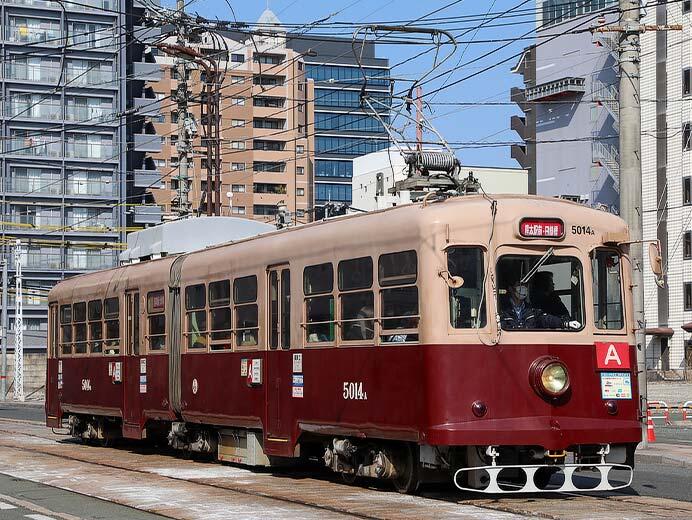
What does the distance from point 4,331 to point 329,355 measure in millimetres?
49922

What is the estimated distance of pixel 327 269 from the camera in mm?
15367

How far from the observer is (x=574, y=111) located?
69.8 meters

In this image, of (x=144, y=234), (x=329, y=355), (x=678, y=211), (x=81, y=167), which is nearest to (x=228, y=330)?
(x=329, y=355)

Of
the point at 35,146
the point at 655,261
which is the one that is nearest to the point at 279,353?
the point at 655,261

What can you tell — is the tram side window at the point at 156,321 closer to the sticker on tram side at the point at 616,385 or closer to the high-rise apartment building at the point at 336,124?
the sticker on tram side at the point at 616,385

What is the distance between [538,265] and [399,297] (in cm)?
146

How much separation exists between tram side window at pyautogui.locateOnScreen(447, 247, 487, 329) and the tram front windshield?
0.64 ft

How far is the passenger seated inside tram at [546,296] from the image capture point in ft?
45.2

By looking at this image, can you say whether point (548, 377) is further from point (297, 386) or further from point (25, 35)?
point (25, 35)

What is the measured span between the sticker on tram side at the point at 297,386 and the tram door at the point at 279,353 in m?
0.12

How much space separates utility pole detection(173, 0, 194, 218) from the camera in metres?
34.0

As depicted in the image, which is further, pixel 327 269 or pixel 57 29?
pixel 57 29

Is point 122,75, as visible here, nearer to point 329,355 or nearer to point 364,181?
point 364,181

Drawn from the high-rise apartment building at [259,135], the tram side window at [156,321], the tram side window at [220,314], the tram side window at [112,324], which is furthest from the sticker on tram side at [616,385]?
the high-rise apartment building at [259,135]
